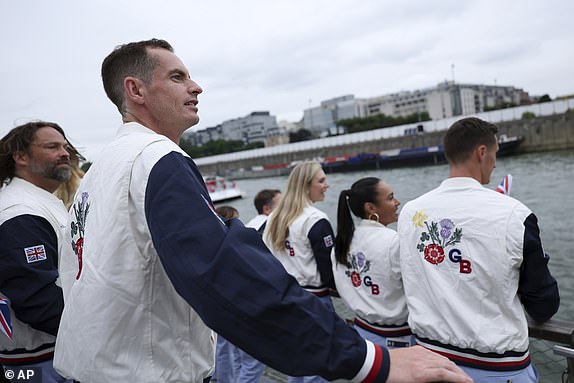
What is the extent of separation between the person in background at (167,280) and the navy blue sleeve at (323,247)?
229 cm

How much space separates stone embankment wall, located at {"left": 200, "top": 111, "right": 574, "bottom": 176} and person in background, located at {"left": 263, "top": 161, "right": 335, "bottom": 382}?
4719 cm

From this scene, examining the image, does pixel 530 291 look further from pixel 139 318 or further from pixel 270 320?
pixel 139 318

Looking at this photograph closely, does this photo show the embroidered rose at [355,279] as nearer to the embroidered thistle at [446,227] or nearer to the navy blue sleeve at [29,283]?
the embroidered thistle at [446,227]

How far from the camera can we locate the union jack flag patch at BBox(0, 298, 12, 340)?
2.47m

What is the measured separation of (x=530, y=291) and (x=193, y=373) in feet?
5.65

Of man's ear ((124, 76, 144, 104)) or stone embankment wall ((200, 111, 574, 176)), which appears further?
stone embankment wall ((200, 111, 574, 176))

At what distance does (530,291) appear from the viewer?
2377 millimetres

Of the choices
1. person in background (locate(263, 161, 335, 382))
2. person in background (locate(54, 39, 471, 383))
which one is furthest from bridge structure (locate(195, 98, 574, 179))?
person in background (locate(54, 39, 471, 383))

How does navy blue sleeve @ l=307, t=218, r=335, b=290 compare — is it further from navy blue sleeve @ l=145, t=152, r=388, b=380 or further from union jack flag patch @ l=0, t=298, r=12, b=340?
navy blue sleeve @ l=145, t=152, r=388, b=380

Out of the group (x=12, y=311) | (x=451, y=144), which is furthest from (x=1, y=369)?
(x=451, y=144)

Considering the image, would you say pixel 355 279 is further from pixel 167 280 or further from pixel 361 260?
pixel 167 280

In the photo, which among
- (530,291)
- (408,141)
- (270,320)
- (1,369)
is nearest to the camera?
(270,320)

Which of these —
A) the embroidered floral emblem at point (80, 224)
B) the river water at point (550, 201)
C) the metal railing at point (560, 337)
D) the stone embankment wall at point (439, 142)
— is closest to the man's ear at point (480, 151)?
the metal railing at point (560, 337)

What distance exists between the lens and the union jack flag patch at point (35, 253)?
246 cm
